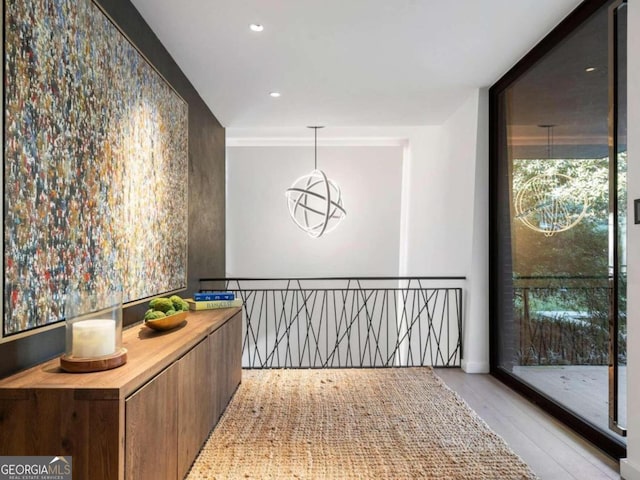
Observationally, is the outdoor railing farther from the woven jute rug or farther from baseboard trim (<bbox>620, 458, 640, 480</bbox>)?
the woven jute rug

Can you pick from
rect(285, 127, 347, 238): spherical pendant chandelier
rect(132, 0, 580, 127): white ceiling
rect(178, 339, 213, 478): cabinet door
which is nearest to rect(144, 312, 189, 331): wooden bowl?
rect(178, 339, 213, 478): cabinet door

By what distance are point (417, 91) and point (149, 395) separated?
3375 mm

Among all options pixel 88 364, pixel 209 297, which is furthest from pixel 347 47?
pixel 88 364

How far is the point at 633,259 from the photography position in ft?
6.95

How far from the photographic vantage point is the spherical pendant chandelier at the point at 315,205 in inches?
263

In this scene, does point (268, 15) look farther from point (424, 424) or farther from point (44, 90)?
point (424, 424)

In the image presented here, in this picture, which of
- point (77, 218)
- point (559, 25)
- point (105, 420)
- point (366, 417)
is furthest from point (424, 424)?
point (559, 25)

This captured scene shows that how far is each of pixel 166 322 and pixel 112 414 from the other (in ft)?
3.14

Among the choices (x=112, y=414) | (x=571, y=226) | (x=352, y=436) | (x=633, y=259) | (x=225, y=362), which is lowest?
(x=352, y=436)

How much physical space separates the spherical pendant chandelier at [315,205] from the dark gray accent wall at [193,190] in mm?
1586

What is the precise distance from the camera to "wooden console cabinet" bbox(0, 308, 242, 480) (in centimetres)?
140

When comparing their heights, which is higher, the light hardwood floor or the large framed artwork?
the large framed artwork

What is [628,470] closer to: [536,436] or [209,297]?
[536,436]

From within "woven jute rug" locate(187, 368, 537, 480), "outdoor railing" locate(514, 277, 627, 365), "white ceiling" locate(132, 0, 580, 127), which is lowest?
"woven jute rug" locate(187, 368, 537, 480)
